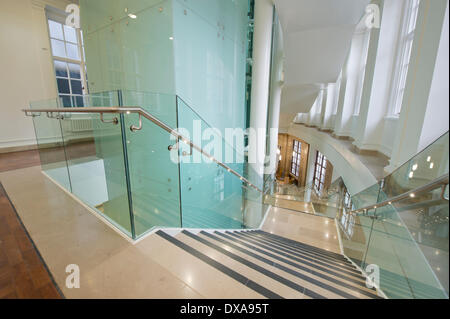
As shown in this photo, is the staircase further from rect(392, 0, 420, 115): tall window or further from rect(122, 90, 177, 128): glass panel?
rect(392, 0, 420, 115): tall window

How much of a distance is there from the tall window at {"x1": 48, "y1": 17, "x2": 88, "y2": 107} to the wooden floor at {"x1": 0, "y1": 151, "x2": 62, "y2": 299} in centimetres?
514

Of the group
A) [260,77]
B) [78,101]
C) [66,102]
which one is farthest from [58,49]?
[260,77]

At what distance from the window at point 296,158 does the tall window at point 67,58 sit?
13137 mm

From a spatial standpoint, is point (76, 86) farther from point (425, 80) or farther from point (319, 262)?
point (425, 80)

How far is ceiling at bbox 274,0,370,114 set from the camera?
3.51 metres

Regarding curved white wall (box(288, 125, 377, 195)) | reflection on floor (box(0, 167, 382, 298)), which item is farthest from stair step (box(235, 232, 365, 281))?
curved white wall (box(288, 125, 377, 195))

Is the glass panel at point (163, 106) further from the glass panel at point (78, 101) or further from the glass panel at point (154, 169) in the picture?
the glass panel at point (78, 101)

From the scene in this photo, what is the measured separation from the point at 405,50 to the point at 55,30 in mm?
9213

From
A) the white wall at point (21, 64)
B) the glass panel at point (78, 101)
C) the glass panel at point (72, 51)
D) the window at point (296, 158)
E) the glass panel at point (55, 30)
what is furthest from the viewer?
the window at point (296, 158)

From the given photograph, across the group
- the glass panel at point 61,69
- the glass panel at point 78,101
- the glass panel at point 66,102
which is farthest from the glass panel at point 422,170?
the glass panel at point 61,69

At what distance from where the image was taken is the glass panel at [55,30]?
18.1 ft

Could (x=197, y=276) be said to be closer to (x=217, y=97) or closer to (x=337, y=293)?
(x=337, y=293)

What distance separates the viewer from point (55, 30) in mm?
5637
